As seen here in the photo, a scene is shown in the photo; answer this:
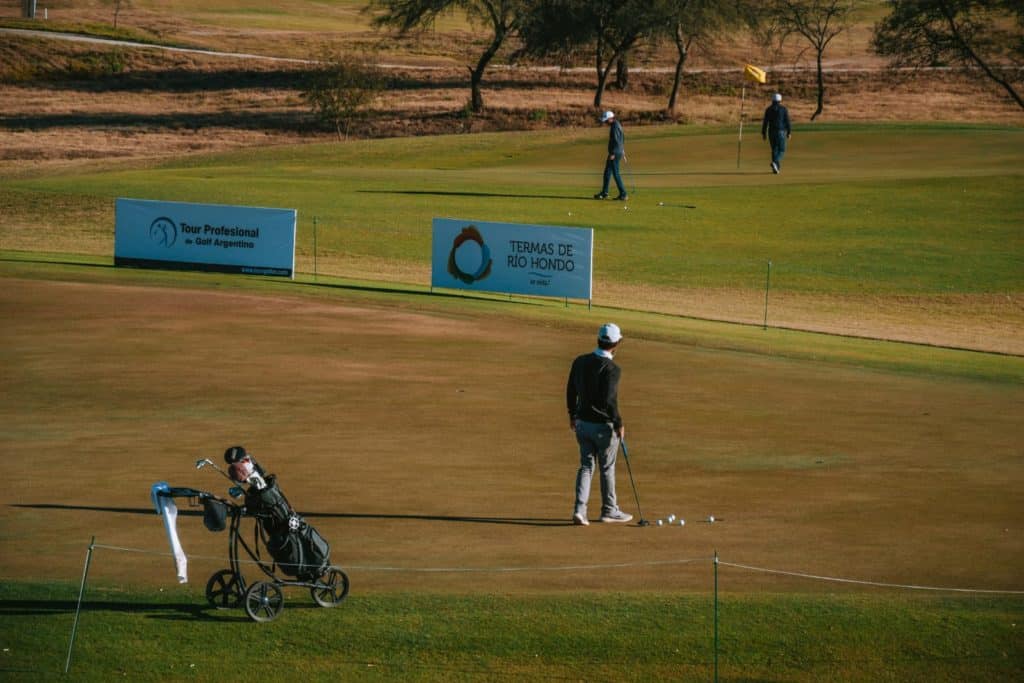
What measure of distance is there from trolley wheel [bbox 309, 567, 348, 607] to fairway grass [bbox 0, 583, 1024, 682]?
12 cm

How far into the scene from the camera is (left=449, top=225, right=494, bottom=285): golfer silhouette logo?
33.2 metres

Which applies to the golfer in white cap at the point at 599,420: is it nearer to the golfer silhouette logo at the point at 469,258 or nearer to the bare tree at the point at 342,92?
the golfer silhouette logo at the point at 469,258

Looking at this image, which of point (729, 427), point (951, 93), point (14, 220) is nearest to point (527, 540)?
point (729, 427)

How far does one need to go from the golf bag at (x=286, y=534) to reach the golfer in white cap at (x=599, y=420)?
3.31m

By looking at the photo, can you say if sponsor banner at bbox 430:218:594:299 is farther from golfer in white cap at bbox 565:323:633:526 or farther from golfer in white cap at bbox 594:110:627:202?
golfer in white cap at bbox 565:323:633:526

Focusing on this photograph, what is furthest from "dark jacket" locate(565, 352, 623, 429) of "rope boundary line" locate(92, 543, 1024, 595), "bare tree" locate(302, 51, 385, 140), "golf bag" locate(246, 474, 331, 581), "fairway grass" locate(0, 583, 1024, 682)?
"bare tree" locate(302, 51, 385, 140)

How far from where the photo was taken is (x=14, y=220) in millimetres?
45500

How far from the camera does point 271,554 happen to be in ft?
38.2

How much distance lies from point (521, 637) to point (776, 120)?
37.1m

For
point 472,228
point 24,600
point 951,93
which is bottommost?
point 24,600

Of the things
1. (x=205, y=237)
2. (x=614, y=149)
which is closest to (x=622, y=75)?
(x=614, y=149)

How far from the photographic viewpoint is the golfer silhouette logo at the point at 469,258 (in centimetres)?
3325

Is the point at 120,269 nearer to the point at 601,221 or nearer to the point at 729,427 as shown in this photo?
the point at 601,221

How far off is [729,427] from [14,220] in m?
32.2
